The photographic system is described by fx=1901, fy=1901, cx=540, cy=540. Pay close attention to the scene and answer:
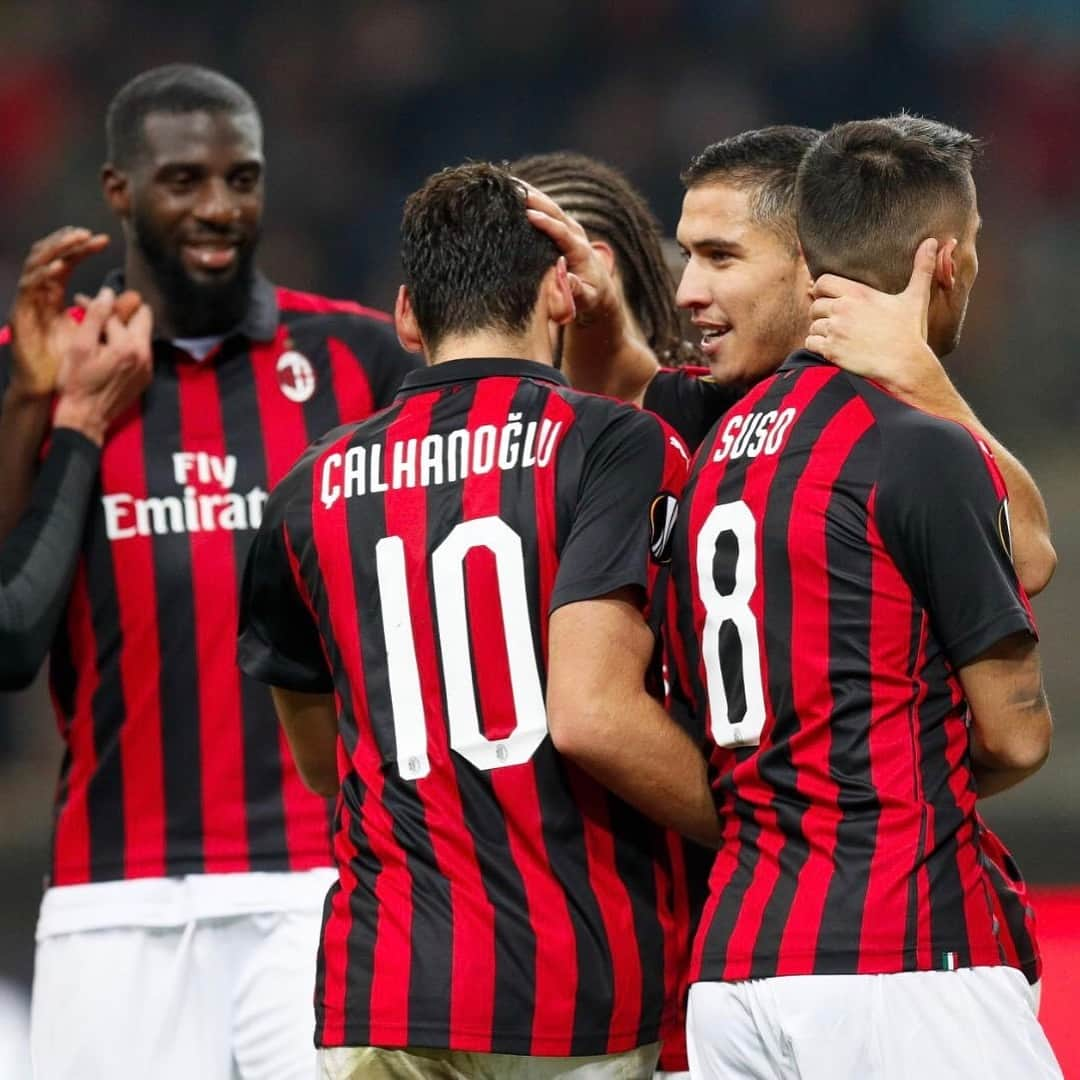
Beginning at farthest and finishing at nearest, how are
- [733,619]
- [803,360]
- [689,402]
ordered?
[689,402]
[803,360]
[733,619]

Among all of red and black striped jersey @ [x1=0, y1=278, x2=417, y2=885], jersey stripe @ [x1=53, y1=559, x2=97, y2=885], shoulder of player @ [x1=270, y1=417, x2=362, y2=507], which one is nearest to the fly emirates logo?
red and black striped jersey @ [x1=0, y1=278, x2=417, y2=885]

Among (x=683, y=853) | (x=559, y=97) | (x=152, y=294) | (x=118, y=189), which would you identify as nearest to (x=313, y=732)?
(x=683, y=853)

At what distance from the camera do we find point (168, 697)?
3469 millimetres

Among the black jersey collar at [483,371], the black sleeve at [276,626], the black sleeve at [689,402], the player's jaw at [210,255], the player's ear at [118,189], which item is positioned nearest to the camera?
the black jersey collar at [483,371]

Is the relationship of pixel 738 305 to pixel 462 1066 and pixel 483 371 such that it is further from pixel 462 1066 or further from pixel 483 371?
pixel 462 1066

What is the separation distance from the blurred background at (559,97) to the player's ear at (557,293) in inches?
246

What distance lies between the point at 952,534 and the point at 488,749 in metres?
0.64

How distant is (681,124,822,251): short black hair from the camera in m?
2.77

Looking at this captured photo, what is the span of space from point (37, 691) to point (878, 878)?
5.78 metres

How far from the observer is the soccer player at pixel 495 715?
2.35 metres

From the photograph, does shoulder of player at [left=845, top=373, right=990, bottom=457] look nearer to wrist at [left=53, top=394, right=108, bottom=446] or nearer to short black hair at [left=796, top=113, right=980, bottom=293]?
short black hair at [left=796, top=113, right=980, bottom=293]

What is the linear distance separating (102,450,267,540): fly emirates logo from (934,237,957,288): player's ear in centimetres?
152

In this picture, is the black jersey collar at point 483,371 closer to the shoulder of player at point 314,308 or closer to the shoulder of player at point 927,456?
the shoulder of player at point 927,456

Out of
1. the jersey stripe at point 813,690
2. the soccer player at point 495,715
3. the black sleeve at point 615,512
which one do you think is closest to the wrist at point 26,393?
the soccer player at point 495,715
